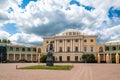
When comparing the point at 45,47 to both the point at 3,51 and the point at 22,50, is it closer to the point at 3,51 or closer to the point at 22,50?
the point at 22,50

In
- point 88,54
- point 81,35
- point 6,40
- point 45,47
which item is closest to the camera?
point 88,54

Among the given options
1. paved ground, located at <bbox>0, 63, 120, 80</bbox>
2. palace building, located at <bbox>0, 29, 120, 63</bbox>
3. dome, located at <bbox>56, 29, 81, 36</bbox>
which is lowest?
paved ground, located at <bbox>0, 63, 120, 80</bbox>

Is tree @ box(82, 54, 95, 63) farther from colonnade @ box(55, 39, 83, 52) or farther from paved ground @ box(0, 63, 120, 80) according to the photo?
paved ground @ box(0, 63, 120, 80)

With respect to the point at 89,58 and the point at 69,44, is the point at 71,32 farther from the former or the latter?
the point at 89,58

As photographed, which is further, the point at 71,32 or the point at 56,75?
the point at 71,32

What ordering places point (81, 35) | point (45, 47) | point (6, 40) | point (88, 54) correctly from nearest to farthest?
point (88, 54) → point (81, 35) → point (45, 47) → point (6, 40)

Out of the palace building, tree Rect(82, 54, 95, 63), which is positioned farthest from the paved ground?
the palace building

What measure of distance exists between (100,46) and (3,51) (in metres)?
37.1

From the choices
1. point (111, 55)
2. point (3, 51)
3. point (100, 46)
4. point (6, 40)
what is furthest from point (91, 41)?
point (6, 40)

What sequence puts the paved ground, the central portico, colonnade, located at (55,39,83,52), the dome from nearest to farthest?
the paved ground → the central portico → colonnade, located at (55,39,83,52) → the dome

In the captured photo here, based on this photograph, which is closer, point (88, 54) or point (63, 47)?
point (88, 54)

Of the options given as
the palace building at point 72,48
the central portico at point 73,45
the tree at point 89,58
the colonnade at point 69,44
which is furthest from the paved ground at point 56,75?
the colonnade at point 69,44

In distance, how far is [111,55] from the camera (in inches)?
2776

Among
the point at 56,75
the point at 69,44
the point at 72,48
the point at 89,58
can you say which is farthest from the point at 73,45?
the point at 56,75
